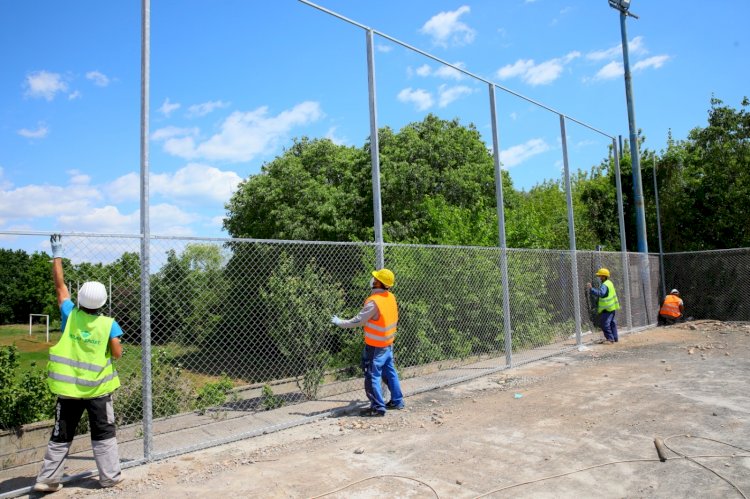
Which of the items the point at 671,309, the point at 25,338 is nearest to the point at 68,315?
the point at 25,338

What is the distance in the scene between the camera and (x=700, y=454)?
4613mm

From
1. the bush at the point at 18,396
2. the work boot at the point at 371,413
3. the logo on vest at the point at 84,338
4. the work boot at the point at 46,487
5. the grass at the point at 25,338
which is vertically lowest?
the work boot at the point at 371,413

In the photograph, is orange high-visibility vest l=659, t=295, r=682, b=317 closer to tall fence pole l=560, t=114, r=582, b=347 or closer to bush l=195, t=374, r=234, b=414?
tall fence pole l=560, t=114, r=582, b=347

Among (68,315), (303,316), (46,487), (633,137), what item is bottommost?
(46,487)

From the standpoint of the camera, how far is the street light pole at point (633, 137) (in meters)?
15.6

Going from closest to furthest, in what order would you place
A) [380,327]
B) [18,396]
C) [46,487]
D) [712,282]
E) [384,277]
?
1. [46,487]
2. [380,327]
3. [384,277]
4. [18,396]
5. [712,282]

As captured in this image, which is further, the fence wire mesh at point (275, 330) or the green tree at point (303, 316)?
the green tree at point (303, 316)

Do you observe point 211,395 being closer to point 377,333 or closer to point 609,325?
point 377,333

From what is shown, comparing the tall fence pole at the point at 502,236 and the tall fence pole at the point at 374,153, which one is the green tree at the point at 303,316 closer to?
the tall fence pole at the point at 374,153

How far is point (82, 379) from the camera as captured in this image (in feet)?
13.6

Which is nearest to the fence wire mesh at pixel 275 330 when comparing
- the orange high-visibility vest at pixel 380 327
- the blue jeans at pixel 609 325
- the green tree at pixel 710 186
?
the orange high-visibility vest at pixel 380 327

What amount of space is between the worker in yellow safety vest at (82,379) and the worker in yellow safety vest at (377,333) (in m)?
2.52

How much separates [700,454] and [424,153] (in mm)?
14933

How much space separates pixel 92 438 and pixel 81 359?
643 millimetres
